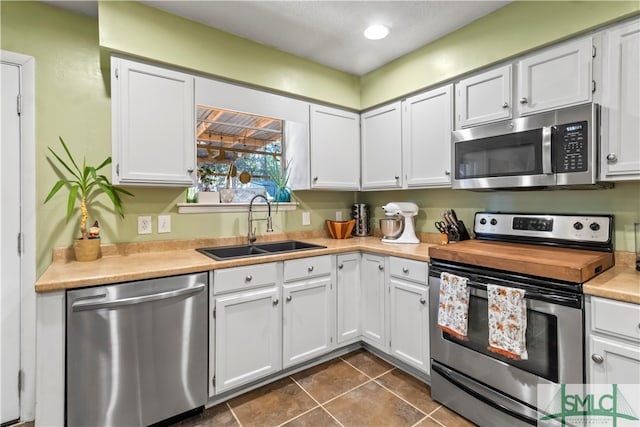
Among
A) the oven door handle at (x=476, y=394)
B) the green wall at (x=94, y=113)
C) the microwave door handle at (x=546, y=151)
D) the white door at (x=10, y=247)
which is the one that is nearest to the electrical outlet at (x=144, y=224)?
the green wall at (x=94, y=113)

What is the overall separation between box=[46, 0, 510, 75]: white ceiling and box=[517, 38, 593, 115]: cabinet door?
0.48m

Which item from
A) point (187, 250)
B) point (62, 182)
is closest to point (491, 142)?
point (187, 250)

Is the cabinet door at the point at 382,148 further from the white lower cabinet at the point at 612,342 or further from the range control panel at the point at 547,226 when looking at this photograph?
the white lower cabinet at the point at 612,342

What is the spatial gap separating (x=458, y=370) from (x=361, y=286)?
35.8 inches

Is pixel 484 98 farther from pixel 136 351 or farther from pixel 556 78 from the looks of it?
pixel 136 351

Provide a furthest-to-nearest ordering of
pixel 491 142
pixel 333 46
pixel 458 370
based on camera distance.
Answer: pixel 333 46, pixel 491 142, pixel 458 370

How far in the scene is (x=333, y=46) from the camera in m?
2.45

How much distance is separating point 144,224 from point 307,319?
133 cm

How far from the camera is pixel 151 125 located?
1.95m

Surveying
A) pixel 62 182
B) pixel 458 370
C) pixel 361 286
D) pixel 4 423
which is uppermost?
pixel 62 182

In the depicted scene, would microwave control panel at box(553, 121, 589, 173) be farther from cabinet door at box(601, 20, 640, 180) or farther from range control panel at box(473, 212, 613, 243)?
range control panel at box(473, 212, 613, 243)

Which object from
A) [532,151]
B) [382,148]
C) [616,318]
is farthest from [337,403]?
[382,148]

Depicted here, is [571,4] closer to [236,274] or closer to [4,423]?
[236,274]

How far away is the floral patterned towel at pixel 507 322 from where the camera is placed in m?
1.49
